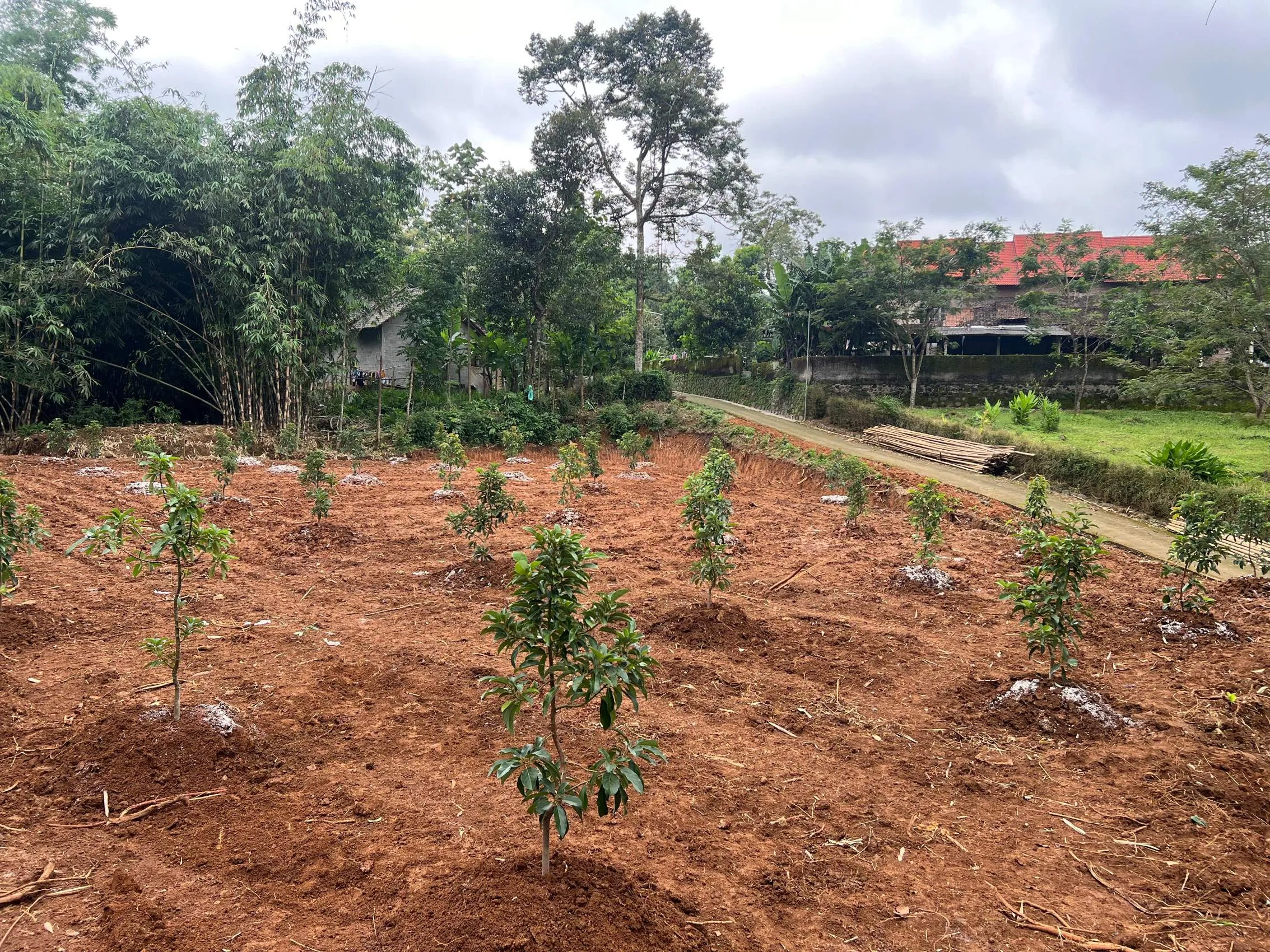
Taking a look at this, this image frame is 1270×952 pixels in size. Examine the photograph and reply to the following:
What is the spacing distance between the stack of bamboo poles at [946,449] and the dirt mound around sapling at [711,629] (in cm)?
1074

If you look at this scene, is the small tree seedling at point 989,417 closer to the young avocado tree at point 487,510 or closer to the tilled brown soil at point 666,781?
the tilled brown soil at point 666,781

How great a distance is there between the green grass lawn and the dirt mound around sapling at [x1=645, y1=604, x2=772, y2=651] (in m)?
10.1

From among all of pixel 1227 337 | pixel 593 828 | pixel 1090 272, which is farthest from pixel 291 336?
pixel 1090 272

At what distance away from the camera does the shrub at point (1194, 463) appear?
422 inches

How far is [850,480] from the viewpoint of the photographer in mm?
10914

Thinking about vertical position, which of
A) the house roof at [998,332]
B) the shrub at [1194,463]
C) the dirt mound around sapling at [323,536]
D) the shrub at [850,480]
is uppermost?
the house roof at [998,332]

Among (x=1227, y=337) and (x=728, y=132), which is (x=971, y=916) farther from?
(x=728, y=132)

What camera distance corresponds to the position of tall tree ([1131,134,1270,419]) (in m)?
13.2

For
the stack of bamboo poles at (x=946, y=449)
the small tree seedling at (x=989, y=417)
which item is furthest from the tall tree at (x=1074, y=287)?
the stack of bamboo poles at (x=946, y=449)

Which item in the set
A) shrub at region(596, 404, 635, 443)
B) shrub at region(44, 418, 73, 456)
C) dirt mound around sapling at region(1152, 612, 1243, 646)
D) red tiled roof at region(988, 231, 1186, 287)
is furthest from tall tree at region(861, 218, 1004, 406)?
shrub at region(44, 418, 73, 456)

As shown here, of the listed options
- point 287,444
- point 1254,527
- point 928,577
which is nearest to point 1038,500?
point 1254,527

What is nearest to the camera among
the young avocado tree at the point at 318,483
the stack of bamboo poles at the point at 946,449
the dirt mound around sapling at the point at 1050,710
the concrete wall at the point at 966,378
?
the dirt mound around sapling at the point at 1050,710

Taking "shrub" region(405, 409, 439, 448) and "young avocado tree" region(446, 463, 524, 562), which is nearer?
"young avocado tree" region(446, 463, 524, 562)

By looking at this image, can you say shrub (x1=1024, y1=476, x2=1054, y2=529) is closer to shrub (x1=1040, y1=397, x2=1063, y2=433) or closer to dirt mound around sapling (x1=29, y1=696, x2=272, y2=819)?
dirt mound around sapling (x1=29, y1=696, x2=272, y2=819)
